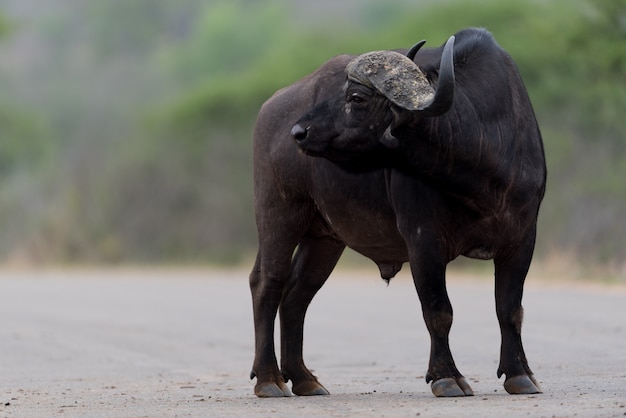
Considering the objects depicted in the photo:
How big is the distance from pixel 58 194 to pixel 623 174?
2052cm

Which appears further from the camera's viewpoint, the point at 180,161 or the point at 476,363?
the point at 180,161

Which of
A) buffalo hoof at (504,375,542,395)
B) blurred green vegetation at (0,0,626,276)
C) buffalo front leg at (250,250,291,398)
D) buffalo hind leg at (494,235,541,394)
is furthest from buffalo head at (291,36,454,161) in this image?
blurred green vegetation at (0,0,626,276)

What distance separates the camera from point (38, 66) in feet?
370

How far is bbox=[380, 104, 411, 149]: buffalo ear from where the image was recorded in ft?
30.8

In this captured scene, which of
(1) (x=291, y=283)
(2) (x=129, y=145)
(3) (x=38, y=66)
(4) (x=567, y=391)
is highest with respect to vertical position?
(3) (x=38, y=66)

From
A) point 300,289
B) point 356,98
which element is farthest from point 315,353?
point 356,98

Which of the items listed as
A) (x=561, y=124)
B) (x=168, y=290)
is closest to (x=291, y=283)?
(x=168, y=290)

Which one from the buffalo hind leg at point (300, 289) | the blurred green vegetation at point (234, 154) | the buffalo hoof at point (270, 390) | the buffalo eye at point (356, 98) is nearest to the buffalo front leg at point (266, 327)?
the buffalo hoof at point (270, 390)

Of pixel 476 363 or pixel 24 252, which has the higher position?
pixel 24 252

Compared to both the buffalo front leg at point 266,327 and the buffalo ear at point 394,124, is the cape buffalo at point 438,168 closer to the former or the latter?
the buffalo ear at point 394,124

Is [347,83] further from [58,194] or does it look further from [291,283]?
[58,194]

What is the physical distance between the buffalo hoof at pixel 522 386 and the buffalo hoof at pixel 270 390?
5.35 feet

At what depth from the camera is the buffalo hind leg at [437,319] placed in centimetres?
956

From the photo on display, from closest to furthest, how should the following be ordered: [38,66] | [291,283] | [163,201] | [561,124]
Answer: [291,283] < [561,124] < [163,201] < [38,66]
